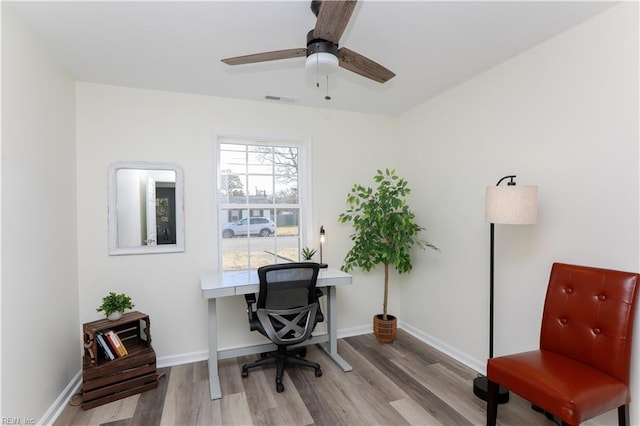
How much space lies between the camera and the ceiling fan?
1382 mm

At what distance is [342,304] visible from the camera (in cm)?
362

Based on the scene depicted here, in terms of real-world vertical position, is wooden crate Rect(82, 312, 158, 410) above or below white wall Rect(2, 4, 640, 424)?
below

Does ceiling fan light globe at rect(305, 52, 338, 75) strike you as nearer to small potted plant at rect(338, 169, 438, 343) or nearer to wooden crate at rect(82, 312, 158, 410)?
small potted plant at rect(338, 169, 438, 343)

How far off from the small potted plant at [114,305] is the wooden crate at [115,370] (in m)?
0.05

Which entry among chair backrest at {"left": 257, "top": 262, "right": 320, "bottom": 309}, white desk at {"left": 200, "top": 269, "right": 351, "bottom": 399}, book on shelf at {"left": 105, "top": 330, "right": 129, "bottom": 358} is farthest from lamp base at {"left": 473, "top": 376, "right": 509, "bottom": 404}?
book on shelf at {"left": 105, "top": 330, "right": 129, "bottom": 358}

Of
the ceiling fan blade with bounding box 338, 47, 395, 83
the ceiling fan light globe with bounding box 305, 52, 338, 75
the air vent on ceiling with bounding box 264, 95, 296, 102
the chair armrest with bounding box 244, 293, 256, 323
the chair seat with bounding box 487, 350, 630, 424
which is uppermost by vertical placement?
the air vent on ceiling with bounding box 264, 95, 296, 102

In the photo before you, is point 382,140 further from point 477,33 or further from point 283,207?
point 477,33

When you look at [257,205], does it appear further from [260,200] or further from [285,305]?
[285,305]

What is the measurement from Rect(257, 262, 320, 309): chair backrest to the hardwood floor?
0.68 meters

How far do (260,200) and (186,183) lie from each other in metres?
0.77

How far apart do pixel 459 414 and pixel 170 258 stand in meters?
2.68

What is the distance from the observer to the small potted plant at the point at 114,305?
2.53 m

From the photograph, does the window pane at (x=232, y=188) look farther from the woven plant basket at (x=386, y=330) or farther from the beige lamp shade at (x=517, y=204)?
the beige lamp shade at (x=517, y=204)

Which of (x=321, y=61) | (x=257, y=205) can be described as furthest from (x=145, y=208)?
(x=321, y=61)
